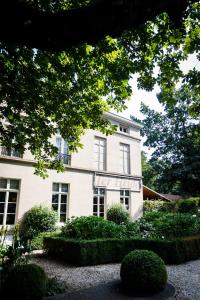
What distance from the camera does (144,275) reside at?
5758 millimetres

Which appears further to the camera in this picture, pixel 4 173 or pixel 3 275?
pixel 4 173

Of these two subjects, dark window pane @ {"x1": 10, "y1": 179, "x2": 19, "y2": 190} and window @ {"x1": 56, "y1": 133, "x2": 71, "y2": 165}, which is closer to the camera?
dark window pane @ {"x1": 10, "y1": 179, "x2": 19, "y2": 190}

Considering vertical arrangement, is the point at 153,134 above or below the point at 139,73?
above

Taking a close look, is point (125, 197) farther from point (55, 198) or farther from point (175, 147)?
point (175, 147)

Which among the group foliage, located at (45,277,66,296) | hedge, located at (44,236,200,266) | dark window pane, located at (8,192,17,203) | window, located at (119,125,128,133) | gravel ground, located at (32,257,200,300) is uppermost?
window, located at (119,125,128,133)

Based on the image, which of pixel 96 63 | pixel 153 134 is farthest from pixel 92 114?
pixel 153 134

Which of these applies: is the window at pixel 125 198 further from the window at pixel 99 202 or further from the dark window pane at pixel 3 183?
the dark window pane at pixel 3 183

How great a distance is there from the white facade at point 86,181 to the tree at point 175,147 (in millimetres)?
10553

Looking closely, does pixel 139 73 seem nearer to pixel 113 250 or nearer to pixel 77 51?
pixel 77 51

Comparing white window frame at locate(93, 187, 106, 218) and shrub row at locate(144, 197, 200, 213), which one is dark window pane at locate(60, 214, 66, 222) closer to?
white window frame at locate(93, 187, 106, 218)

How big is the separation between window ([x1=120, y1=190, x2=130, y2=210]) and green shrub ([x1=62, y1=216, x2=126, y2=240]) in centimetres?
970

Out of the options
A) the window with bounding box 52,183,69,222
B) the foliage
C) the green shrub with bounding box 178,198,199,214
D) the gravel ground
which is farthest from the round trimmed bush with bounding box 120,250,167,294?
the green shrub with bounding box 178,198,199,214

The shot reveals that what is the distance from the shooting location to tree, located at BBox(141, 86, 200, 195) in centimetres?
3044

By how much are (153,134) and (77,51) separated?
3141 cm
